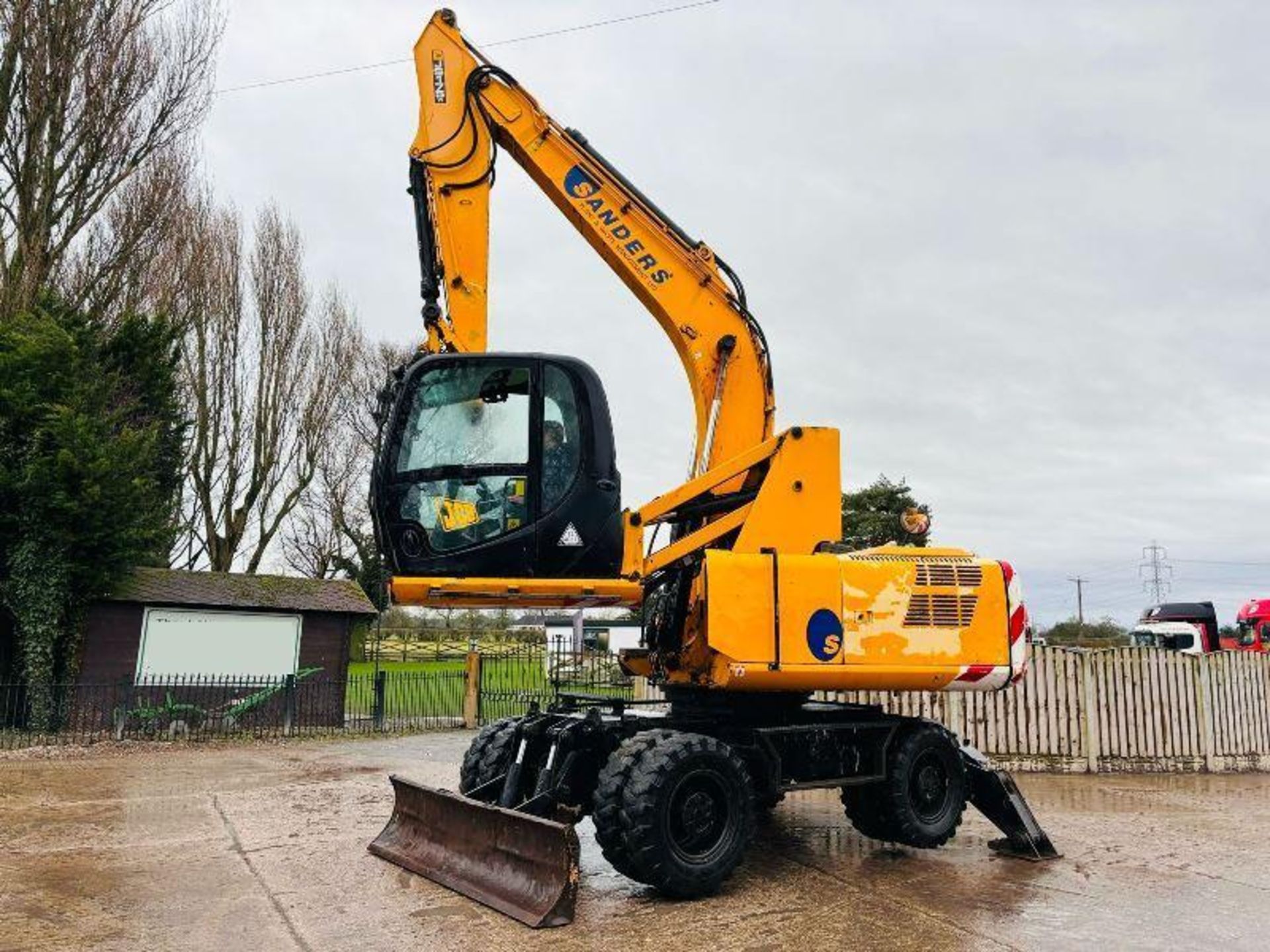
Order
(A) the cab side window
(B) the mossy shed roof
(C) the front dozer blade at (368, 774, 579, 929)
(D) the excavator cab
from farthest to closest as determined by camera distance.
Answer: (B) the mossy shed roof
(A) the cab side window
(D) the excavator cab
(C) the front dozer blade at (368, 774, 579, 929)

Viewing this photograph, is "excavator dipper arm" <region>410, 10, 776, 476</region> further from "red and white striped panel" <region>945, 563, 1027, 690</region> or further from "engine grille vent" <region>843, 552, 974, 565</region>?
"red and white striped panel" <region>945, 563, 1027, 690</region>

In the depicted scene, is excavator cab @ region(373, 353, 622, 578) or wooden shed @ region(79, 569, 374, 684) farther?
wooden shed @ region(79, 569, 374, 684)

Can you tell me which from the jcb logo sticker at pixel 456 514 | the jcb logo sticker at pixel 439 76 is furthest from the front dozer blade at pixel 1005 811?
the jcb logo sticker at pixel 439 76

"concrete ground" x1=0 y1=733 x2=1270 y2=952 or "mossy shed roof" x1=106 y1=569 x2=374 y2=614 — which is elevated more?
Result: "mossy shed roof" x1=106 y1=569 x2=374 y2=614

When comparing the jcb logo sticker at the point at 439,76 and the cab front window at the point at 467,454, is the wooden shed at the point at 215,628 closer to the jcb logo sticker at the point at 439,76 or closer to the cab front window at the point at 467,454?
the jcb logo sticker at the point at 439,76

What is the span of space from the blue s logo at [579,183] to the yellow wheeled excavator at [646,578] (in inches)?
0.6

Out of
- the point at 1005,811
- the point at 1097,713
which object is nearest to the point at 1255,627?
the point at 1097,713

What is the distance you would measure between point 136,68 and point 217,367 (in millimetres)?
9559

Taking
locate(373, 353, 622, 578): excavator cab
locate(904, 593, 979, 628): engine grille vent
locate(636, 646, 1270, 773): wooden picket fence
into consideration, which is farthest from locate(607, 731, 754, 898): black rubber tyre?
locate(636, 646, 1270, 773): wooden picket fence

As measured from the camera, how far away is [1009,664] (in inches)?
266

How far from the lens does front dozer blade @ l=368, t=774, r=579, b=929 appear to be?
4.96 meters

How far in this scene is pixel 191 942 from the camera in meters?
4.72

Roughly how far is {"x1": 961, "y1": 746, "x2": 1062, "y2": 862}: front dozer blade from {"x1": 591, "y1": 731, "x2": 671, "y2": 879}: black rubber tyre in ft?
9.18

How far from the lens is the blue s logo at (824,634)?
610cm
